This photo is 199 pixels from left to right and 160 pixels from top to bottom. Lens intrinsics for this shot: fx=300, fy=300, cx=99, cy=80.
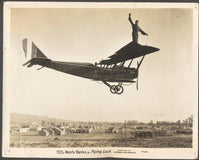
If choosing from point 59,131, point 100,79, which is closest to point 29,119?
point 59,131

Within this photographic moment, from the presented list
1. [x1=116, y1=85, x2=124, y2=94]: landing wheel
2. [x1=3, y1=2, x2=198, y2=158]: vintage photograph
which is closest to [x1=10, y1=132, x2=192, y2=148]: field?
[x1=3, y1=2, x2=198, y2=158]: vintage photograph

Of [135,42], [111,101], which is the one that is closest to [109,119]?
[111,101]

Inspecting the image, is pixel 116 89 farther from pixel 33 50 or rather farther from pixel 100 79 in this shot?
pixel 33 50

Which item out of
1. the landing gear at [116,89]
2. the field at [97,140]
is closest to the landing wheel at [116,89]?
the landing gear at [116,89]

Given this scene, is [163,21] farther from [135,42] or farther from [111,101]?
[111,101]

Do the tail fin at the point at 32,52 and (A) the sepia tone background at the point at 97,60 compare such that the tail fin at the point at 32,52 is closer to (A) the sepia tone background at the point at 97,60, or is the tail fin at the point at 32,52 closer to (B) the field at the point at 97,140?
(A) the sepia tone background at the point at 97,60

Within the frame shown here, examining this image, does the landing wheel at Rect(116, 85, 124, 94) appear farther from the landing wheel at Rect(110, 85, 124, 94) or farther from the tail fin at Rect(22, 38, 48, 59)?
the tail fin at Rect(22, 38, 48, 59)
